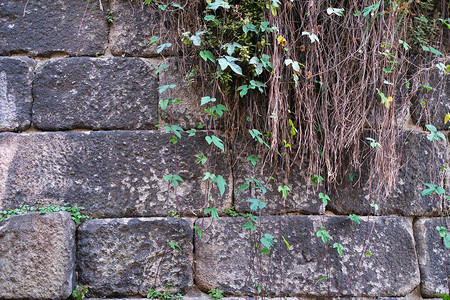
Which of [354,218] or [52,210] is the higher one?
[52,210]

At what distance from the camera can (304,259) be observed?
6.25 feet

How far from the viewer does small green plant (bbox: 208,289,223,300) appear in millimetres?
1837

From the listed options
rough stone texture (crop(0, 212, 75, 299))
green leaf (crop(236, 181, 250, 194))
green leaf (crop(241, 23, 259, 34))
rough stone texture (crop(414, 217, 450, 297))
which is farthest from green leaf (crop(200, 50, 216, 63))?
rough stone texture (crop(414, 217, 450, 297))

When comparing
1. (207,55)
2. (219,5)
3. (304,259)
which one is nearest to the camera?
(219,5)

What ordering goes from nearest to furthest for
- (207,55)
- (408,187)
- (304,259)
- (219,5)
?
(219,5) → (207,55) → (304,259) → (408,187)

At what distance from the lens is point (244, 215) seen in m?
1.92

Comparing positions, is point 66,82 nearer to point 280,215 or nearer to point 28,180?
point 28,180

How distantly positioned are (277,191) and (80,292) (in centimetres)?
112

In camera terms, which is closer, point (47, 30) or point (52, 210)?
point (52, 210)

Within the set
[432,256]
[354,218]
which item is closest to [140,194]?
[354,218]

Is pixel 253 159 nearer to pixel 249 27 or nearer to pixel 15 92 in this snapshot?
pixel 249 27

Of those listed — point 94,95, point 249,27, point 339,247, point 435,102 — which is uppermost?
point 249,27

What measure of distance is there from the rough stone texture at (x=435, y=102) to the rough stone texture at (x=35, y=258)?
2.02 meters

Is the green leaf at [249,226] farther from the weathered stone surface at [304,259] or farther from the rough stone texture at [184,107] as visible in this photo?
the rough stone texture at [184,107]
